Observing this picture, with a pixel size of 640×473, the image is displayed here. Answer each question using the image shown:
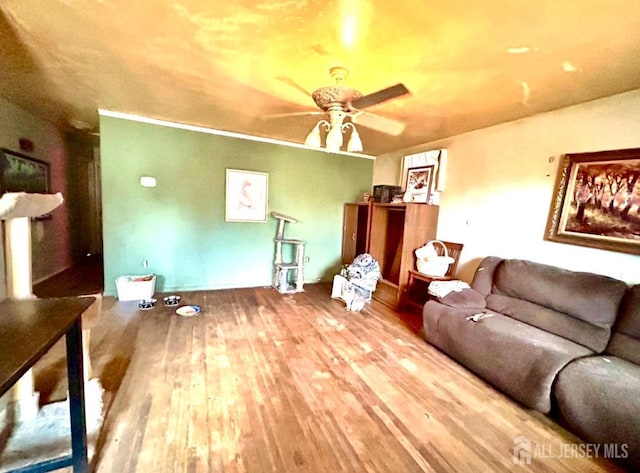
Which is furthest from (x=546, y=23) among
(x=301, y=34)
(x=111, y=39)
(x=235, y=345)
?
(x=235, y=345)

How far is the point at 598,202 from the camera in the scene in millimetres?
2299

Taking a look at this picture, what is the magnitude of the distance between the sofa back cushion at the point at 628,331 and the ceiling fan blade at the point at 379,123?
2469mm

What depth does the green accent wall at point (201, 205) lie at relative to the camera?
359 centimetres

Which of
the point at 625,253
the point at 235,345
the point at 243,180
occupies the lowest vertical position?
the point at 235,345

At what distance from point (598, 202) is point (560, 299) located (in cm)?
86

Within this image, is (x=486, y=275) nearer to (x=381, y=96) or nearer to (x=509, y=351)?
(x=509, y=351)

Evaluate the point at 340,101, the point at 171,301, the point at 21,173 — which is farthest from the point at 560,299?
the point at 21,173

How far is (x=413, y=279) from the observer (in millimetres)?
3729

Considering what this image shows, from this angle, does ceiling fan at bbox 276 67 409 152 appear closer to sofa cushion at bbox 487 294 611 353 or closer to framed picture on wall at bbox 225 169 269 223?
sofa cushion at bbox 487 294 611 353

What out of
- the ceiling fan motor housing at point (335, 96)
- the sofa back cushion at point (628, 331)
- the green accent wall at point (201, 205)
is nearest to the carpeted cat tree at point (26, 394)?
the ceiling fan motor housing at point (335, 96)

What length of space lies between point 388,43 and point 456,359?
8.26 feet

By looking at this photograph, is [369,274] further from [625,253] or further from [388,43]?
[388,43]

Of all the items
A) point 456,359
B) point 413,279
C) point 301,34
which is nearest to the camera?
point 301,34

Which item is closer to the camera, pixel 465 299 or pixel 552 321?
pixel 552 321
